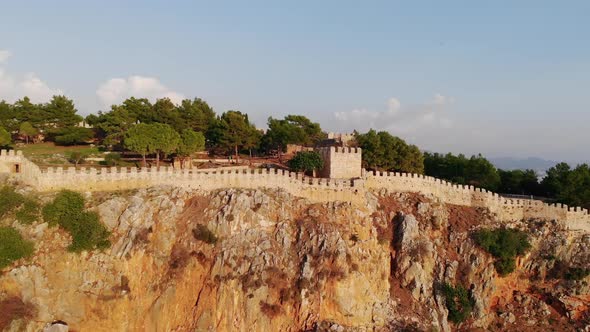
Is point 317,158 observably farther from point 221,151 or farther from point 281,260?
point 221,151

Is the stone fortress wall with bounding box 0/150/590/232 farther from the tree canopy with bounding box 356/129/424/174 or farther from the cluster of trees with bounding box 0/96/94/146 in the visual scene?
the cluster of trees with bounding box 0/96/94/146

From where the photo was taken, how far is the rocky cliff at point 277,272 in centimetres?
2920

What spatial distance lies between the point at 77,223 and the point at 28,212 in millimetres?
3121

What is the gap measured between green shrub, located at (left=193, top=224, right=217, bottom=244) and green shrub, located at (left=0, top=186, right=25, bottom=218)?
10.6 metres

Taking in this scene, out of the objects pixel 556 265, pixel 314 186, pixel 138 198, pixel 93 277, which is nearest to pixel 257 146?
pixel 314 186

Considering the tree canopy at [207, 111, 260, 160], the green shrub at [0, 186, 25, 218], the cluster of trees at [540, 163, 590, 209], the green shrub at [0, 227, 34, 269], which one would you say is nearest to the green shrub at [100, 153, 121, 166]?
the tree canopy at [207, 111, 260, 160]

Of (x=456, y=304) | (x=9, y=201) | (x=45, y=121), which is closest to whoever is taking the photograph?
(x=9, y=201)

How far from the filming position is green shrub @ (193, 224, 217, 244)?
31.5m

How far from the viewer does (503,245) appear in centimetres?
3769

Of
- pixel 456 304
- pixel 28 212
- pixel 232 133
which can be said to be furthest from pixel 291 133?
pixel 28 212

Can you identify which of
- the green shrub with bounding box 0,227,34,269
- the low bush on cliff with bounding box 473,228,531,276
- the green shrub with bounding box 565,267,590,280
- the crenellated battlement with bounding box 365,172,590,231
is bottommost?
the green shrub with bounding box 565,267,590,280

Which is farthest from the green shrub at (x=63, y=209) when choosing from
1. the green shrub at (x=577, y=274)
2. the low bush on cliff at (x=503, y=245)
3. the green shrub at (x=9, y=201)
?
the green shrub at (x=577, y=274)

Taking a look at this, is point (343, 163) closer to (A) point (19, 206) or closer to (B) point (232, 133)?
(B) point (232, 133)

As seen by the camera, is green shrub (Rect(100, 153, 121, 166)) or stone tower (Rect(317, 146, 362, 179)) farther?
green shrub (Rect(100, 153, 121, 166))
